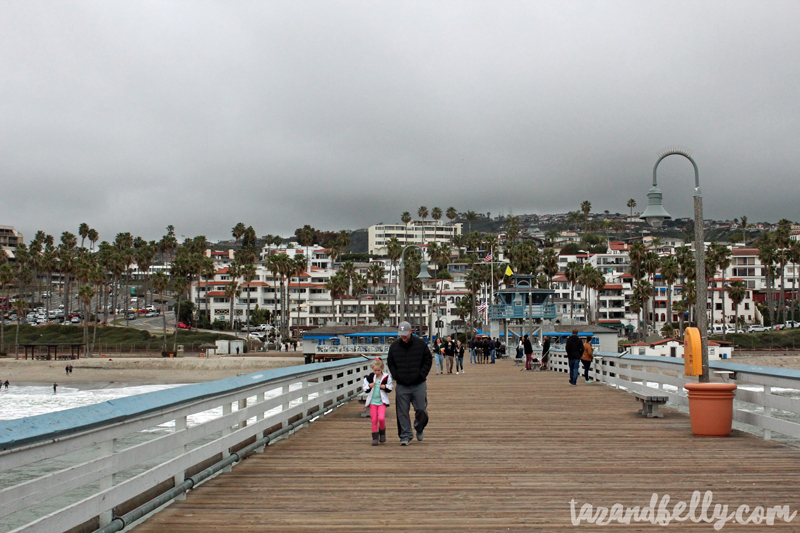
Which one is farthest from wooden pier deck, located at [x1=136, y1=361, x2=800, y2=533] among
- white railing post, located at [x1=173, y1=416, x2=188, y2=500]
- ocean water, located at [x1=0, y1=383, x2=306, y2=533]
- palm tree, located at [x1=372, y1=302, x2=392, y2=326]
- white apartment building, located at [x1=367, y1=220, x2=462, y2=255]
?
white apartment building, located at [x1=367, y1=220, x2=462, y2=255]

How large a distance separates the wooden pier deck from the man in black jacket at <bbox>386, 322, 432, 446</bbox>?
1.12 feet

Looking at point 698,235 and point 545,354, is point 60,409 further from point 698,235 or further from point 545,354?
point 698,235

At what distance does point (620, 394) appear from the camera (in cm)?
1911

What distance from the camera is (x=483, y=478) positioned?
313 inches

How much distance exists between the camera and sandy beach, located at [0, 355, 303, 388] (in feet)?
224

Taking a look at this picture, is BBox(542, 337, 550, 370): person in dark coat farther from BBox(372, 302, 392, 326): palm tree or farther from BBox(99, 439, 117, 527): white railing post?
BBox(372, 302, 392, 326): palm tree

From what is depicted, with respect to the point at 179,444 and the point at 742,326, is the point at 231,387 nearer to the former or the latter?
the point at 179,444

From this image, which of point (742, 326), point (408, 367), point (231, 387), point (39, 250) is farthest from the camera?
point (39, 250)

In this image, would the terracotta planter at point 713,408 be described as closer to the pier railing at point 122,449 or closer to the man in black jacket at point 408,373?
the man in black jacket at point 408,373

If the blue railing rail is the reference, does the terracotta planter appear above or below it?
below

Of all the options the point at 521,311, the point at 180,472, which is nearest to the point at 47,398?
the point at 521,311

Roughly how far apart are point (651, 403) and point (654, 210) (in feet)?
11.6

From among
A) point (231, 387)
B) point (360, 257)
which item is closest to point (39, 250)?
point (360, 257)

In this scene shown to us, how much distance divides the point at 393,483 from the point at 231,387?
85.0 inches
